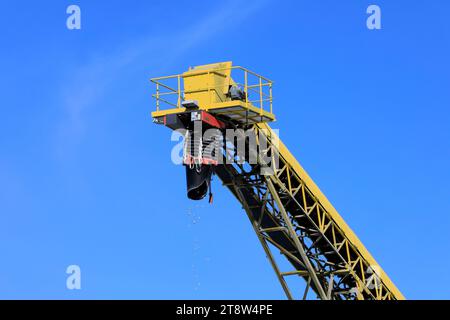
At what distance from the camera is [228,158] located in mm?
31953

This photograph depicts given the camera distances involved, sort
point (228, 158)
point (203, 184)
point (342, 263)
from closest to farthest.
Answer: point (203, 184) → point (228, 158) → point (342, 263)
